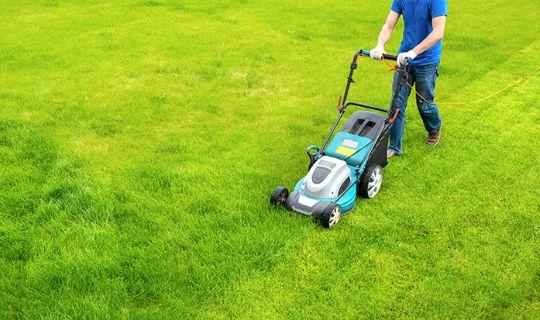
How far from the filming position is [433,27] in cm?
480

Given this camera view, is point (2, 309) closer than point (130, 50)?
Yes

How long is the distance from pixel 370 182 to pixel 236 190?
1.28 m

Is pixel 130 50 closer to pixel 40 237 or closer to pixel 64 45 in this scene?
pixel 64 45

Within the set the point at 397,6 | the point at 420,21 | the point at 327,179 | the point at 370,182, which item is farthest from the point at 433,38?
the point at 327,179

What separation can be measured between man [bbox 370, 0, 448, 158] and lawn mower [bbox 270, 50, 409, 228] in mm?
275

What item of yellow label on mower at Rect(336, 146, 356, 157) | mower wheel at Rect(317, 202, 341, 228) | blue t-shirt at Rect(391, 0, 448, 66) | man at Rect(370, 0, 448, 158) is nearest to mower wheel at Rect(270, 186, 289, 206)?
mower wheel at Rect(317, 202, 341, 228)

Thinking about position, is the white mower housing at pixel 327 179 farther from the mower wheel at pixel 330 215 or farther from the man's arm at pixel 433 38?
the man's arm at pixel 433 38

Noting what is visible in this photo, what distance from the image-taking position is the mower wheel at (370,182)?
4715 mm

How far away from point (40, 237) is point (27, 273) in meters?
0.45

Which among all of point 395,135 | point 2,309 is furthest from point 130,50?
point 2,309

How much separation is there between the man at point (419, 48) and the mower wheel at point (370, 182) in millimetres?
757

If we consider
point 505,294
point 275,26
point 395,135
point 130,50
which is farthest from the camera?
point 275,26

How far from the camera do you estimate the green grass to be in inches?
146

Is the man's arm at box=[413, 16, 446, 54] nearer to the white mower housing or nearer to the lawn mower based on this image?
the lawn mower
